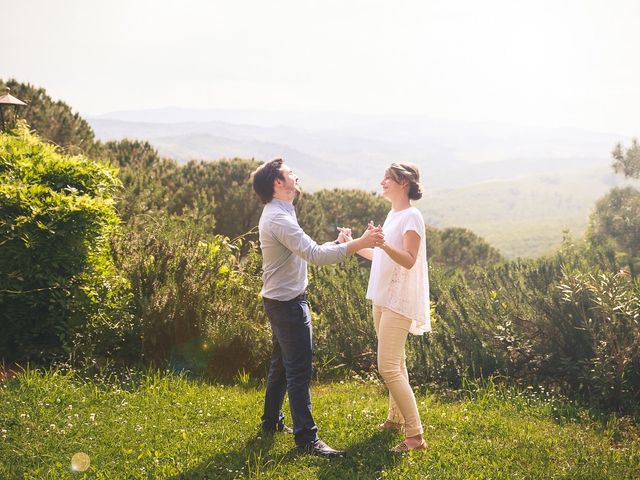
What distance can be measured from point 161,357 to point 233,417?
5.52 feet

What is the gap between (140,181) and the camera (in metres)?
13.4

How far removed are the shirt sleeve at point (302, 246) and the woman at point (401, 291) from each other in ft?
1.79

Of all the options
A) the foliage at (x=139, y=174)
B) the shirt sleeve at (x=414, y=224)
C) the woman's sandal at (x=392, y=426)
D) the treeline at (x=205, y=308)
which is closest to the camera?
the shirt sleeve at (x=414, y=224)

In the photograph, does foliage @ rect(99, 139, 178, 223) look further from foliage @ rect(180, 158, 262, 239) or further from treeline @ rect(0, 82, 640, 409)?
treeline @ rect(0, 82, 640, 409)

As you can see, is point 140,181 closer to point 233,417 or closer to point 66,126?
point 66,126

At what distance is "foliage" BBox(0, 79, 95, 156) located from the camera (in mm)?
14586

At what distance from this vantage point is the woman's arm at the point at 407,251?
4.50 meters

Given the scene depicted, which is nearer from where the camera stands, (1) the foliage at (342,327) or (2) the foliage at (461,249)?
(1) the foliage at (342,327)

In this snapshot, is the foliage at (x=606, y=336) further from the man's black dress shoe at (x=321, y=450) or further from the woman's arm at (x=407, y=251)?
the man's black dress shoe at (x=321, y=450)

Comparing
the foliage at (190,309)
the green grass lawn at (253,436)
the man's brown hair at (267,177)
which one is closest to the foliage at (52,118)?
the foliage at (190,309)

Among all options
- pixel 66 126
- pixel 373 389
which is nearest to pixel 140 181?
pixel 66 126

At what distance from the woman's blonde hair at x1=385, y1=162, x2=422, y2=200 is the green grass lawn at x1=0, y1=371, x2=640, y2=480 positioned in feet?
6.66

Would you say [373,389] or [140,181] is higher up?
[140,181]

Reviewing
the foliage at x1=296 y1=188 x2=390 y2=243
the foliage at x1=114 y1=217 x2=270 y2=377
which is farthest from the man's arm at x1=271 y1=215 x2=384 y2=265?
the foliage at x1=296 y1=188 x2=390 y2=243
